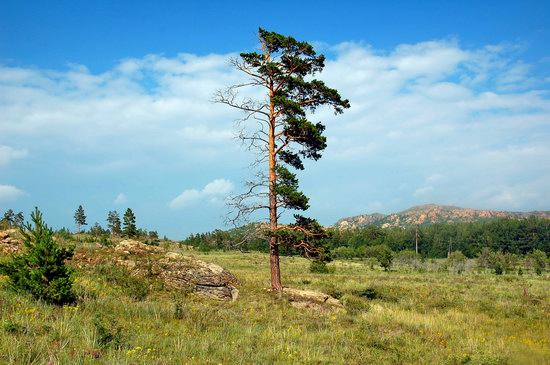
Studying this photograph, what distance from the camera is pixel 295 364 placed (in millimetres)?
8078

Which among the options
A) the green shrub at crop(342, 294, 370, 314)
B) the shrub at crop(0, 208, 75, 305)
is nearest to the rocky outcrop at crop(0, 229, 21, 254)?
the shrub at crop(0, 208, 75, 305)

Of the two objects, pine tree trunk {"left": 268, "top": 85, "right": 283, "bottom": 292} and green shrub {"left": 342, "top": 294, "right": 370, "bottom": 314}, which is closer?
green shrub {"left": 342, "top": 294, "right": 370, "bottom": 314}

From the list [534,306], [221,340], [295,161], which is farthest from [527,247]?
[221,340]

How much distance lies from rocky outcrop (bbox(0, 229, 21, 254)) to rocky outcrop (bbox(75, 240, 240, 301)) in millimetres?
3703

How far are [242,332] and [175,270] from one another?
29.8 ft

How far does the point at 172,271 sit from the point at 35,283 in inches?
339

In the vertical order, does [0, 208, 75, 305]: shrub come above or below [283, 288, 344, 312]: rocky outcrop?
above

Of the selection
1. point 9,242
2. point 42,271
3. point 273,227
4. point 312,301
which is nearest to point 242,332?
point 42,271

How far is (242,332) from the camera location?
10680mm

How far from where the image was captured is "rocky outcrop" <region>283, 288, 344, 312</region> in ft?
56.5

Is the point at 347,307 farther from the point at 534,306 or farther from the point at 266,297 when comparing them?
the point at 534,306

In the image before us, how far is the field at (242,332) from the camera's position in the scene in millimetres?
7326

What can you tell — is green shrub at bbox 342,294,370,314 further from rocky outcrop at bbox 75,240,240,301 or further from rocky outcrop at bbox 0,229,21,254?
rocky outcrop at bbox 0,229,21,254

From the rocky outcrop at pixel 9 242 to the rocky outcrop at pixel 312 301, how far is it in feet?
46.2
